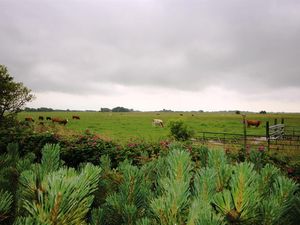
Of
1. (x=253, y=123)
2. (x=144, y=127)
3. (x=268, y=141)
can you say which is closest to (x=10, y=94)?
(x=268, y=141)

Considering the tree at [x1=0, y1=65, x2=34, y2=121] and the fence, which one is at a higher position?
the tree at [x1=0, y1=65, x2=34, y2=121]

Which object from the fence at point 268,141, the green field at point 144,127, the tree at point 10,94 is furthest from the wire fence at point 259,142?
the tree at point 10,94

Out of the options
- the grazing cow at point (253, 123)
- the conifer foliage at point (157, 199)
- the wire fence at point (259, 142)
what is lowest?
the wire fence at point (259, 142)

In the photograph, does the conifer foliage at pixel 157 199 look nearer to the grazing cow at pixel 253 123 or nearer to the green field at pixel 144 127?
the green field at pixel 144 127

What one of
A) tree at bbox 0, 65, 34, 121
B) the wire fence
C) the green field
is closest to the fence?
the wire fence

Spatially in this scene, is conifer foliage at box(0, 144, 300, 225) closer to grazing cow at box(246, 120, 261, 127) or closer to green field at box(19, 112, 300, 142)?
green field at box(19, 112, 300, 142)

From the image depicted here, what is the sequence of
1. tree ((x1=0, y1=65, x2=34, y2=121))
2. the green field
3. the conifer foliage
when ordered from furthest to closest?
the green field, tree ((x1=0, y1=65, x2=34, y2=121)), the conifer foliage

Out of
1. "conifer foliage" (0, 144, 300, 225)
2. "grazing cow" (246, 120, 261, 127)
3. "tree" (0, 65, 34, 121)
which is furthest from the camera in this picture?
"grazing cow" (246, 120, 261, 127)

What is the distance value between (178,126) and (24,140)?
13.2m

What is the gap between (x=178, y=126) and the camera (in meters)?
22.0

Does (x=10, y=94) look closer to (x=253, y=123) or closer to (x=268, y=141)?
(x=268, y=141)

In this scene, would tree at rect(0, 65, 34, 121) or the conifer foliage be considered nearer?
the conifer foliage

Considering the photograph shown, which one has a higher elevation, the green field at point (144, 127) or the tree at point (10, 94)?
the tree at point (10, 94)

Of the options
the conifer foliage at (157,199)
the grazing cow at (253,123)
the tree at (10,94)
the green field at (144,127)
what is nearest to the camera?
the conifer foliage at (157,199)
